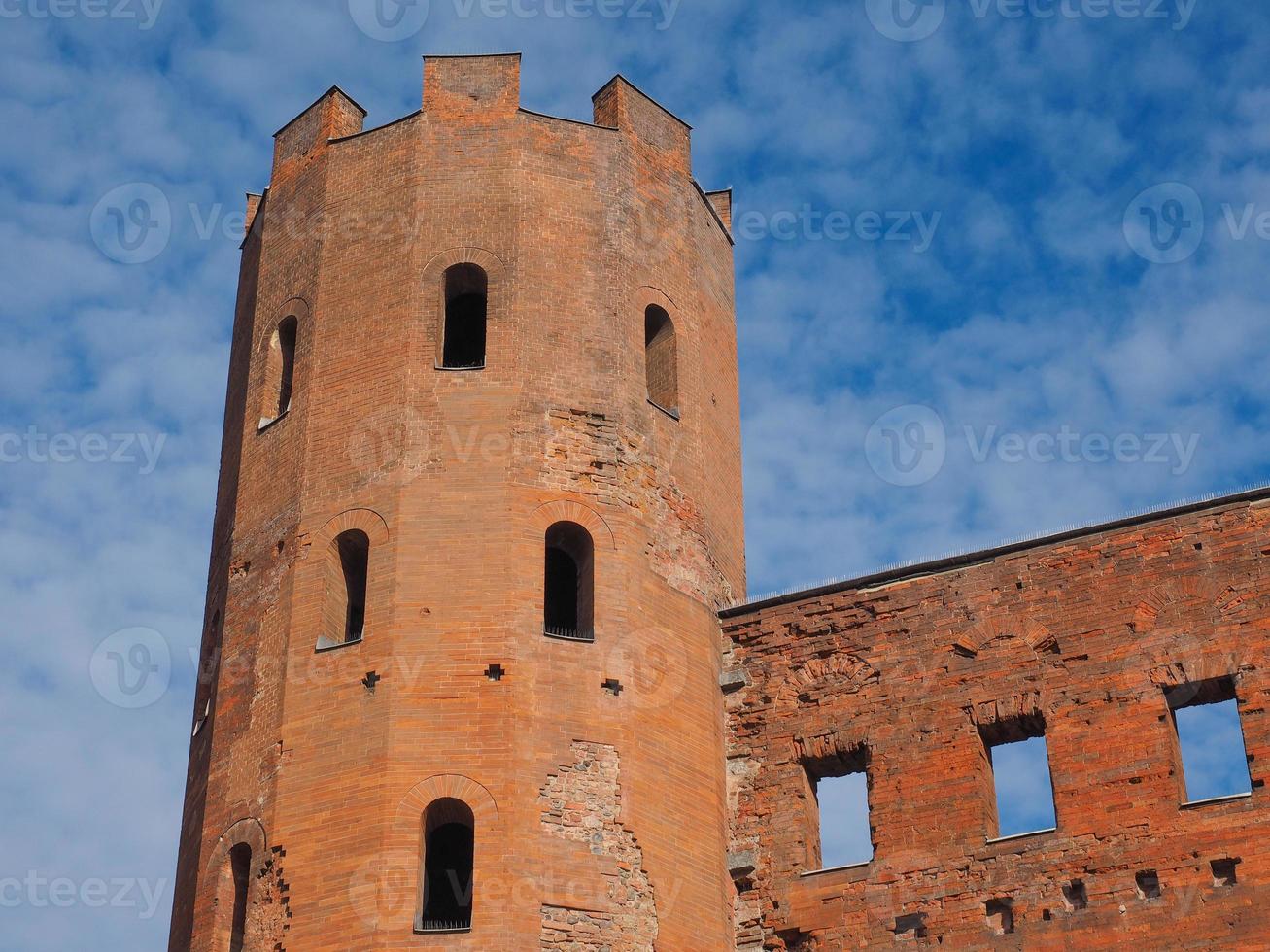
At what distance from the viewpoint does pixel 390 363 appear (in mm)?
23047

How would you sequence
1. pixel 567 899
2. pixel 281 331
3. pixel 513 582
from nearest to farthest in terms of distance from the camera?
pixel 567 899 → pixel 513 582 → pixel 281 331

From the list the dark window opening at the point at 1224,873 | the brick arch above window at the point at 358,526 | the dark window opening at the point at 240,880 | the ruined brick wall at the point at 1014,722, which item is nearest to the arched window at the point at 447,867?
the dark window opening at the point at 240,880

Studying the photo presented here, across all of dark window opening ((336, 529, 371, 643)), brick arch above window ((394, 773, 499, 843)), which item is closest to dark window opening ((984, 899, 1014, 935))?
brick arch above window ((394, 773, 499, 843))

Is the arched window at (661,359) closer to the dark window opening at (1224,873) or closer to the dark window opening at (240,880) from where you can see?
the dark window opening at (240,880)

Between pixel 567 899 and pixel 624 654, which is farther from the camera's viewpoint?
pixel 624 654

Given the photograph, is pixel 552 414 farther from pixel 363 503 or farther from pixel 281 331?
pixel 281 331

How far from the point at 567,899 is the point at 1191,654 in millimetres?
6876

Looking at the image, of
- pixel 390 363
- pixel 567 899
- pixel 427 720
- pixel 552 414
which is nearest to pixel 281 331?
pixel 390 363

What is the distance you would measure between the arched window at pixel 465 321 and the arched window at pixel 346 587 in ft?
9.23

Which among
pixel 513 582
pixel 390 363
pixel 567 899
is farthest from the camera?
pixel 390 363

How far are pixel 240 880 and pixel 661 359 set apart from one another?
7.98 m

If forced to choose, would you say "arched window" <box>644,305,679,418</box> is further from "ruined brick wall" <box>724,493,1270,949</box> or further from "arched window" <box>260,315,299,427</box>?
"arched window" <box>260,315,299,427</box>

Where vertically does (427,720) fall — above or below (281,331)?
below

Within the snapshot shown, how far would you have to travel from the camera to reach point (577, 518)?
22344 mm
